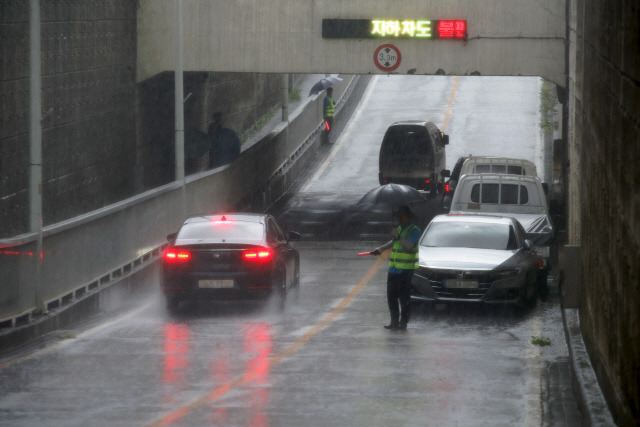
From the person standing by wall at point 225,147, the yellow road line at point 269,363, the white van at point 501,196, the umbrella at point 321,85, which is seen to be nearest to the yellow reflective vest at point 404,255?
the yellow road line at point 269,363

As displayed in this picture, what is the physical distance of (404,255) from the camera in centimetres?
1706

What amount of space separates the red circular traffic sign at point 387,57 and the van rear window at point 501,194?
674 centimetres

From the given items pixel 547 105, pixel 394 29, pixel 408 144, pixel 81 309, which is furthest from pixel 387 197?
pixel 547 105

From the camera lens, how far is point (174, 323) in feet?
58.1

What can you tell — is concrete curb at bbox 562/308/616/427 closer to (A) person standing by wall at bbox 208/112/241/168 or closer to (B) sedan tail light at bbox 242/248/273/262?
(B) sedan tail light at bbox 242/248/273/262

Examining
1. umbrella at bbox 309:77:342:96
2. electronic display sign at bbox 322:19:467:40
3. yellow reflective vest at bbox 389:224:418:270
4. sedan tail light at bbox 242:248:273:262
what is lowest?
sedan tail light at bbox 242:248:273:262

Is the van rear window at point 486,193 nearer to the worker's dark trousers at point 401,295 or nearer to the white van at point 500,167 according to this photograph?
the white van at point 500,167

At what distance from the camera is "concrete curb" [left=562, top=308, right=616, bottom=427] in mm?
9924

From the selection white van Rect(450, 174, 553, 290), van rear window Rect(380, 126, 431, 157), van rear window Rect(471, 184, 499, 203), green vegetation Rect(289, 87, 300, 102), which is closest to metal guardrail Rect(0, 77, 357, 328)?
white van Rect(450, 174, 553, 290)

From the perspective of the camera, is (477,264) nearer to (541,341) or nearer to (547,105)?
(541,341)

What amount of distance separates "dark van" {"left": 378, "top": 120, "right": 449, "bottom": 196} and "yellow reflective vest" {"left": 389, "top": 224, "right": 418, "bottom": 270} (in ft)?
66.6

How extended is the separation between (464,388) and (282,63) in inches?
775

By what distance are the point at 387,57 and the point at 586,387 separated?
2038cm

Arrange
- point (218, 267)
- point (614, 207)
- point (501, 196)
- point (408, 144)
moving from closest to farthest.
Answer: point (614, 207)
point (218, 267)
point (501, 196)
point (408, 144)
